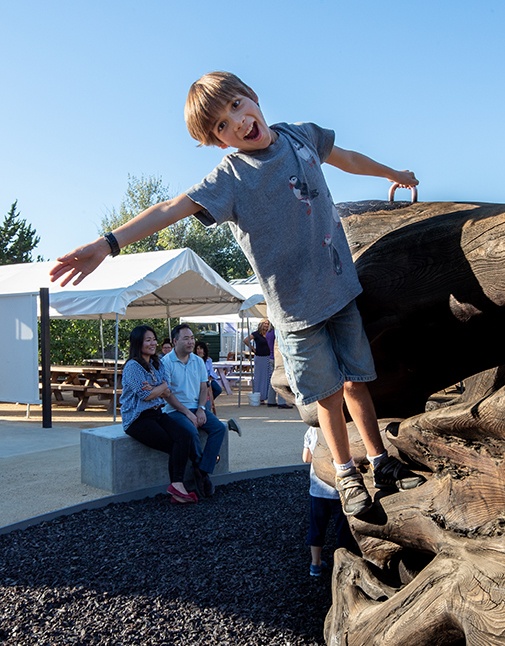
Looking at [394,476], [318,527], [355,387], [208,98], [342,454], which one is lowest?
[318,527]

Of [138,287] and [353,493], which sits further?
[138,287]

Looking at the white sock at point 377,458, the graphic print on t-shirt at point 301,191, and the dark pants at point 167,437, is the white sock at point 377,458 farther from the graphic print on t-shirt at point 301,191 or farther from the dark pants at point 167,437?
the dark pants at point 167,437

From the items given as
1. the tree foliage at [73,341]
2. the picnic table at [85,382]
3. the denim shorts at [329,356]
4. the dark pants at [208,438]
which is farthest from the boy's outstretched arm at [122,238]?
the tree foliage at [73,341]

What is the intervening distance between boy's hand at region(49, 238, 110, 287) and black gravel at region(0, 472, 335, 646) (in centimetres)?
234

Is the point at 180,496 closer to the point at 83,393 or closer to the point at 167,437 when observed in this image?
the point at 167,437

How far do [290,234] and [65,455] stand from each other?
7282 millimetres

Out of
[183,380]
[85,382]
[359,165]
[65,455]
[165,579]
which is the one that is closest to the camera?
[359,165]

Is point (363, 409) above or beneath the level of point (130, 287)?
beneath

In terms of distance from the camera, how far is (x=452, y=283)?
2.42 metres

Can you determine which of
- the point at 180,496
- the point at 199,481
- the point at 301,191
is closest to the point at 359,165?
the point at 301,191

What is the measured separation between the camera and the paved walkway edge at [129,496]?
18.9 ft

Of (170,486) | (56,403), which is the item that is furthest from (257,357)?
(170,486)

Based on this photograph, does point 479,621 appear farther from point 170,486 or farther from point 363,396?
point 170,486

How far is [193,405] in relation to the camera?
7344 millimetres
